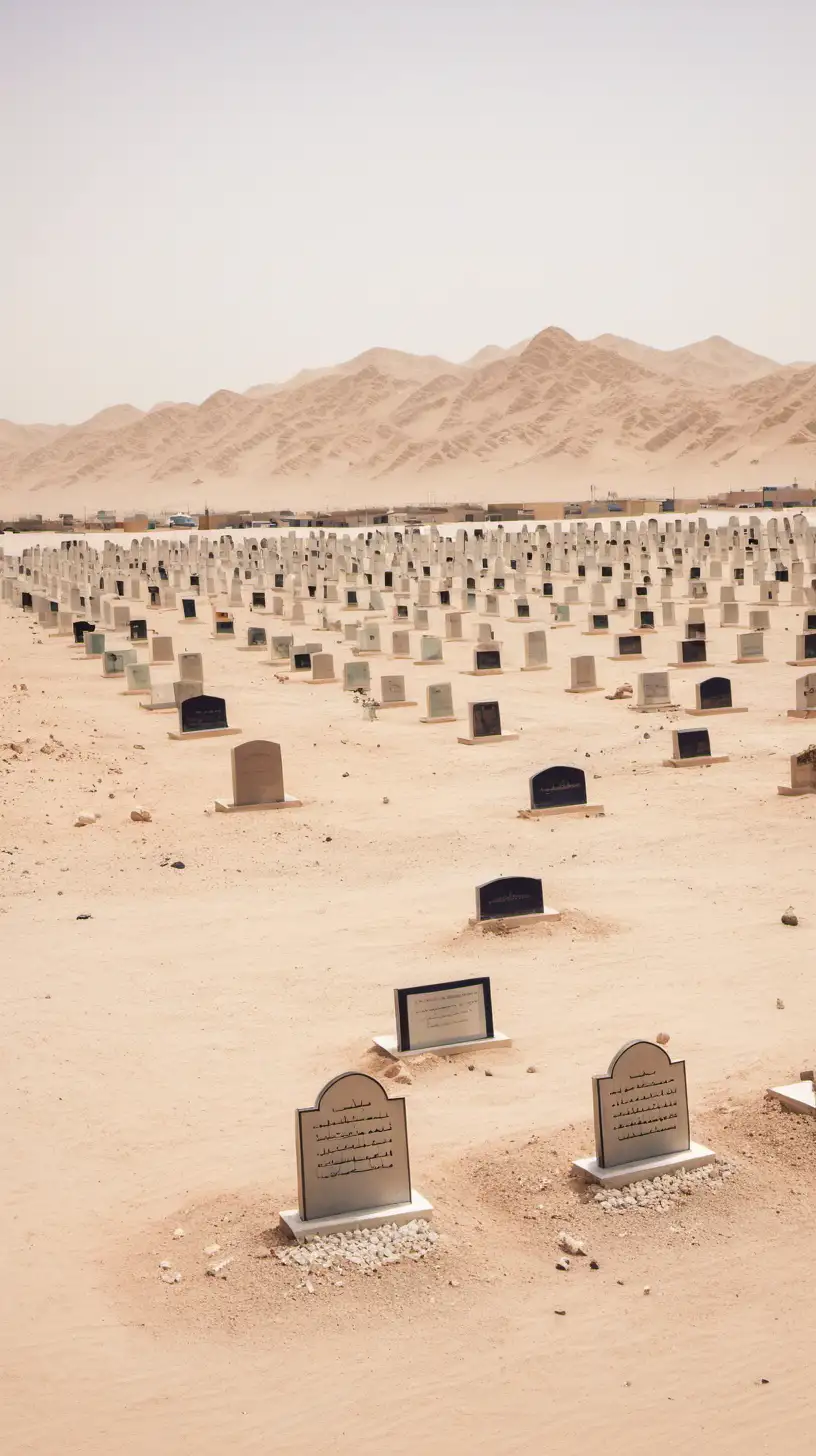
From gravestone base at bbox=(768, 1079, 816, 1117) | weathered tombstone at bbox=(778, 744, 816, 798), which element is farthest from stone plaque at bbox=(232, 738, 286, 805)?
gravestone base at bbox=(768, 1079, 816, 1117)

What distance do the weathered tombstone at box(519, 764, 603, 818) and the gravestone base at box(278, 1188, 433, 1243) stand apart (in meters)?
8.06

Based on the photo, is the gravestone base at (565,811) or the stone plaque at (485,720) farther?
the stone plaque at (485,720)

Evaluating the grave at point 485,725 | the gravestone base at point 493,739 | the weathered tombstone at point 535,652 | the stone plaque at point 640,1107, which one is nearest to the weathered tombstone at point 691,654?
the weathered tombstone at point 535,652

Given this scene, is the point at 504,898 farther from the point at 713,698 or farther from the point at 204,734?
the point at 713,698

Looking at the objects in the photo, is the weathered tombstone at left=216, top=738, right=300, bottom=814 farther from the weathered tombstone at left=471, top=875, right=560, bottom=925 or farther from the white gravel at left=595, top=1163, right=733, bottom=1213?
the white gravel at left=595, top=1163, right=733, bottom=1213

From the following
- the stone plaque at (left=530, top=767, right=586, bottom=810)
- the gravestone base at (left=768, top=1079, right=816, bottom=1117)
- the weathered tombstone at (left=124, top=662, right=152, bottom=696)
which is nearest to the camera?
the gravestone base at (left=768, top=1079, right=816, bottom=1117)

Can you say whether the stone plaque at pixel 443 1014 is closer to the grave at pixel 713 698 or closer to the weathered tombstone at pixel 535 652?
the grave at pixel 713 698

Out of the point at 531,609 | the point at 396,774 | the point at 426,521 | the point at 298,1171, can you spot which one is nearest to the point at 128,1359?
the point at 298,1171

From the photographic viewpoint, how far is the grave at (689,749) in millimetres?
16359

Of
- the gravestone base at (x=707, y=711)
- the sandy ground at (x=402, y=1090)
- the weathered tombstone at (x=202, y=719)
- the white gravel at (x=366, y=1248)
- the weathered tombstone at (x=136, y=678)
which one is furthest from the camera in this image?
the weathered tombstone at (x=136, y=678)

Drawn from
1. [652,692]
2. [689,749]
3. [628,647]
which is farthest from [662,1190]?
[628,647]

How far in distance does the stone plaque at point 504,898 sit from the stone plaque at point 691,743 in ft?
19.4

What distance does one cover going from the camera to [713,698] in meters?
20.0

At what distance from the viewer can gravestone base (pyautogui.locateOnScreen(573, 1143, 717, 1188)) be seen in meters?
6.70
